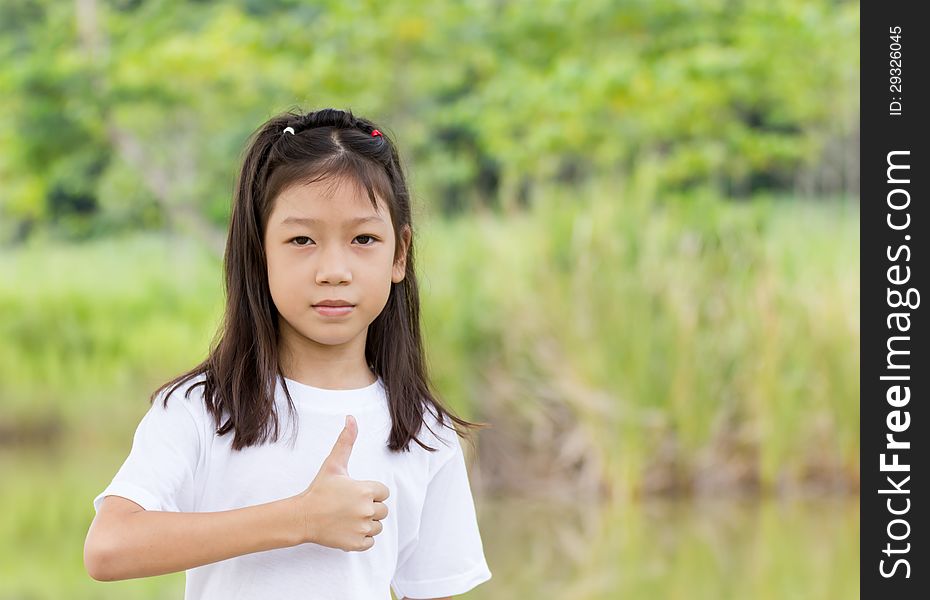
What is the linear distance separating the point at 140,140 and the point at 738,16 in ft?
16.0

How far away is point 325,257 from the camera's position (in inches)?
50.1

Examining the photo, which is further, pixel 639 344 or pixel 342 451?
pixel 639 344

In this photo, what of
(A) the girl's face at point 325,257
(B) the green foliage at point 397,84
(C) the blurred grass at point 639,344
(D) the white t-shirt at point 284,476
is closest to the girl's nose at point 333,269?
(A) the girl's face at point 325,257

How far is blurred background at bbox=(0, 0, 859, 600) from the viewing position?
5305 millimetres

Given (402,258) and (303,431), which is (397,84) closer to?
(402,258)

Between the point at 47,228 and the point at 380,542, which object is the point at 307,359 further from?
the point at 47,228

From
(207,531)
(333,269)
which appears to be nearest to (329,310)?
(333,269)

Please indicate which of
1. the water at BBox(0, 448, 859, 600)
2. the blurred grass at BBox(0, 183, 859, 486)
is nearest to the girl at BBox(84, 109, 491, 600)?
the water at BBox(0, 448, 859, 600)

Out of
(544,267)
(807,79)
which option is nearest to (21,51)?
(544,267)

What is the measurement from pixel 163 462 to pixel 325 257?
265 mm

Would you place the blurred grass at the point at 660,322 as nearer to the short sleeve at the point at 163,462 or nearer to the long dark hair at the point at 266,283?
the long dark hair at the point at 266,283

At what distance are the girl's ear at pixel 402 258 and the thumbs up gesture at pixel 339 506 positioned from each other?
0.26 m

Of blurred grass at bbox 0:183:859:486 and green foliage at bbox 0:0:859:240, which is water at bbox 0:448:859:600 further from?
green foliage at bbox 0:0:859:240
